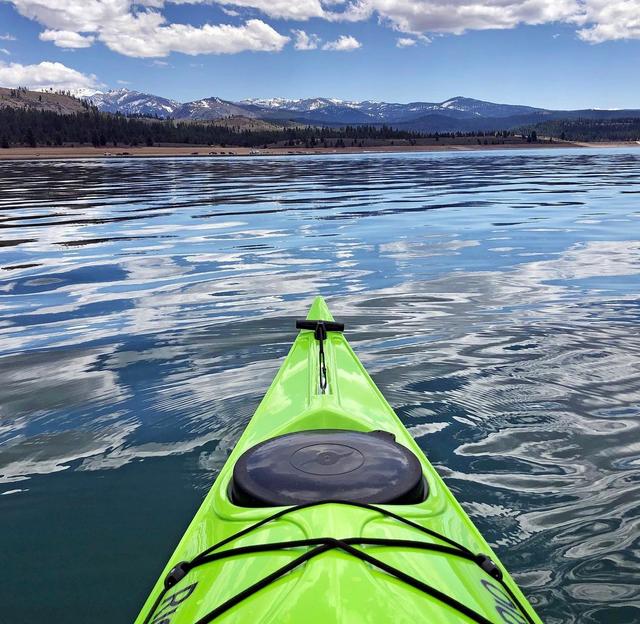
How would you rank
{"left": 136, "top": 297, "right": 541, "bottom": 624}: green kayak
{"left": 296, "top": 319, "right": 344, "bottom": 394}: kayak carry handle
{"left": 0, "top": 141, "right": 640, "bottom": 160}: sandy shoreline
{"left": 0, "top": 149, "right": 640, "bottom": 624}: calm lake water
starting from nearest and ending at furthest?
{"left": 136, "top": 297, "right": 541, "bottom": 624}: green kayak → {"left": 0, "top": 149, "right": 640, "bottom": 624}: calm lake water → {"left": 296, "top": 319, "right": 344, "bottom": 394}: kayak carry handle → {"left": 0, "top": 141, "right": 640, "bottom": 160}: sandy shoreline

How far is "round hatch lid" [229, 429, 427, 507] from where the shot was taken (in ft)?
11.0

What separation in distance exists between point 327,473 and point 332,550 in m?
0.64

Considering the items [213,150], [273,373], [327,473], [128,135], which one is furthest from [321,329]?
[128,135]

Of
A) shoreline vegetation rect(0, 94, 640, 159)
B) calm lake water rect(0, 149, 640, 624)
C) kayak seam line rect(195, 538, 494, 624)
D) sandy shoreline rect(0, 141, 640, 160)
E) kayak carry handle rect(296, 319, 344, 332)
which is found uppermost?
shoreline vegetation rect(0, 94, 640, 159)

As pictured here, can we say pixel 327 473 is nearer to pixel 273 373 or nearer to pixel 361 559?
pixel 361 559

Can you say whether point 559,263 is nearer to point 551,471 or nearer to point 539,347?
point 539,347

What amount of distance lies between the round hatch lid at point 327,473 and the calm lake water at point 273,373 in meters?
1.33

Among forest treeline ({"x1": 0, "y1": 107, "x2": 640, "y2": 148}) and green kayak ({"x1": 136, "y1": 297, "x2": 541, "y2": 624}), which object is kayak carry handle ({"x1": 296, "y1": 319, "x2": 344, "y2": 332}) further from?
forest treeline ({"x1": 0, "y1": 107, "x2": 640, "y2": 148})

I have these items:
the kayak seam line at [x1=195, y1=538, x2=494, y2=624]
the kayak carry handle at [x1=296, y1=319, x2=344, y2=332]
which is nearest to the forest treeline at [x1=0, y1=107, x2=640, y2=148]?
the kayak carry handle at [x1=296, y1=319, x2=344, y2=332]

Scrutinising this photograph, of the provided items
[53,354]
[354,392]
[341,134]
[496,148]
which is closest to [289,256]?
[53,354]

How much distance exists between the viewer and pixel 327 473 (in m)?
3.45

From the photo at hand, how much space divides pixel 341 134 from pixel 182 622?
658 feet

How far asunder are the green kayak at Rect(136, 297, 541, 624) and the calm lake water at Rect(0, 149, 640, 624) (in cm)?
105

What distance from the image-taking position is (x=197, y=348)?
30.0 ft
